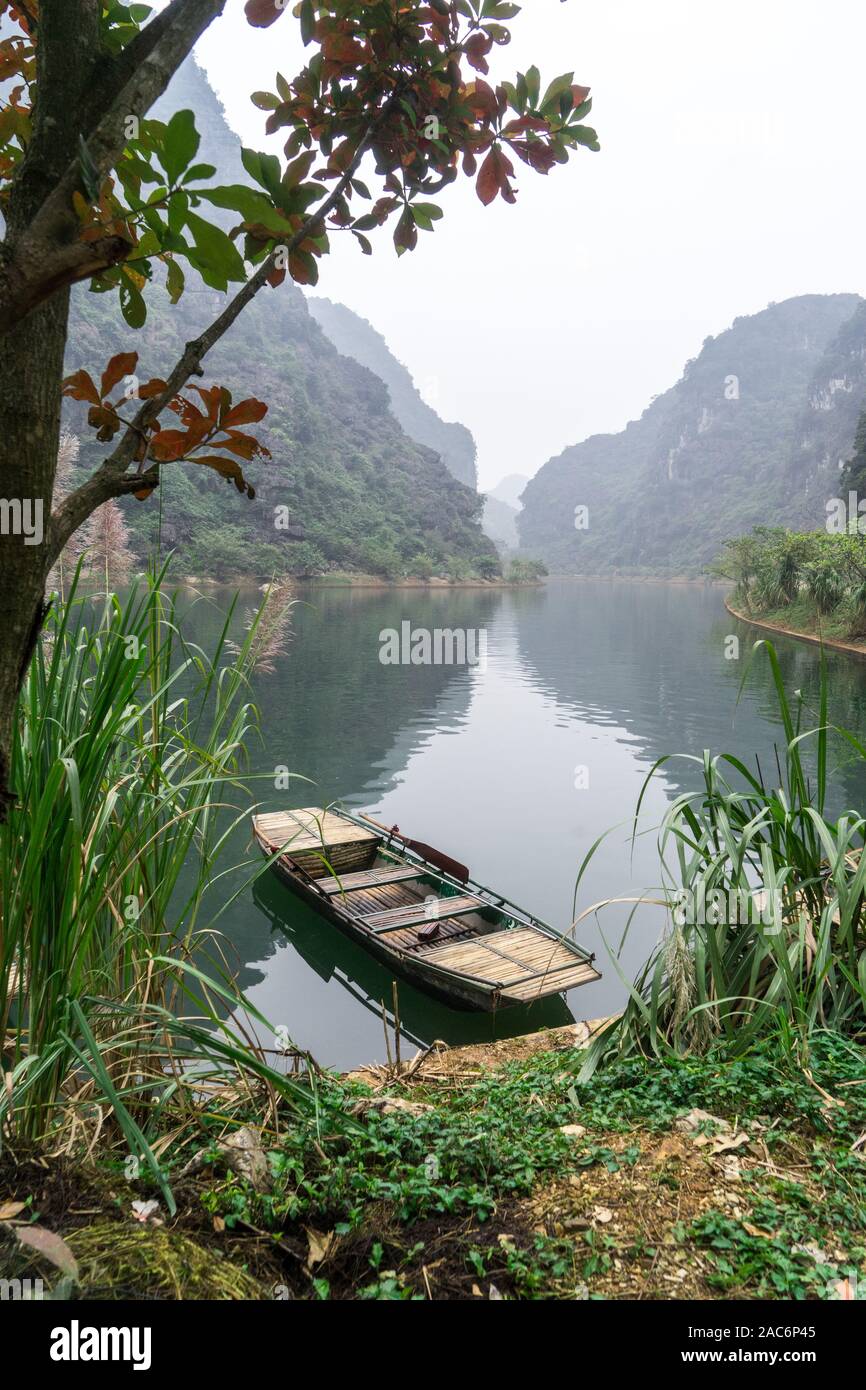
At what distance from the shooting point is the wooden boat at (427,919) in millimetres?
4590

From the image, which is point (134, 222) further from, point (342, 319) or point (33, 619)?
point (342, 319)

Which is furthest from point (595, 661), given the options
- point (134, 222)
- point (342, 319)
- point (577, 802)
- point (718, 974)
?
point (342, 319)

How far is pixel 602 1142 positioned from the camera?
1.77m

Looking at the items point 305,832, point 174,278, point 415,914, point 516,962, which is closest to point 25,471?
point 174,278

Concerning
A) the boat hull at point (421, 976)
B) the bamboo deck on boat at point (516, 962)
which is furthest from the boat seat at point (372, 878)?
the bamboo deck on boat at point (516, 962)

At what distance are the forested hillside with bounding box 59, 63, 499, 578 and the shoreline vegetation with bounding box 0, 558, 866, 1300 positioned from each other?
33.5 meters

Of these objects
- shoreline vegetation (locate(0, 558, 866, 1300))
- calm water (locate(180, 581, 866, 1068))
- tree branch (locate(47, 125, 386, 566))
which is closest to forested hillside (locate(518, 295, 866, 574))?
calm water (locate(180, 581, 866, 1068))

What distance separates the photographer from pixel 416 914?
18.1 ft

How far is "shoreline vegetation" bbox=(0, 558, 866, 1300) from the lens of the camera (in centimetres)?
117

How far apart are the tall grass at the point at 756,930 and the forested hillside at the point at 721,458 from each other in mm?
78683

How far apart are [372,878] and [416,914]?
0.83m

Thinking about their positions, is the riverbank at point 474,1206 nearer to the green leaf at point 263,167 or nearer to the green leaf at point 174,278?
the green leaf at point 174,278

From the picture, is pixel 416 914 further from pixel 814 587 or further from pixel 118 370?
pixel 814 587
